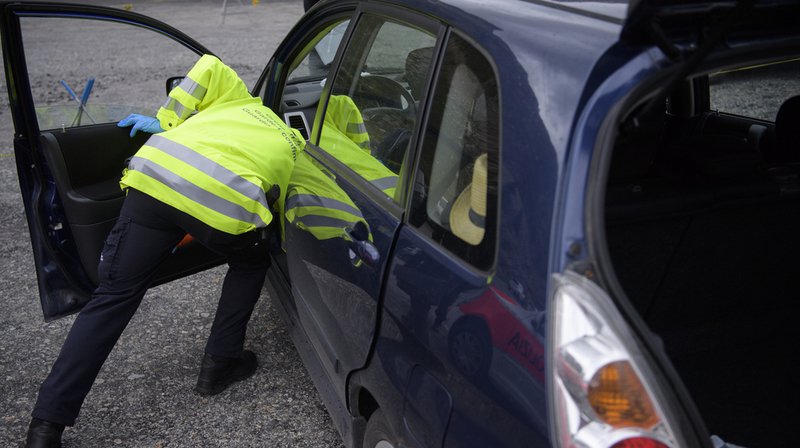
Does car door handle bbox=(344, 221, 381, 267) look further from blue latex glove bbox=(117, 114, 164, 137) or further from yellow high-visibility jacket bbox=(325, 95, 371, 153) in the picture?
blue latex glove bbox=(117, 114, 164, 137)

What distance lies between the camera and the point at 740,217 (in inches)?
86.0

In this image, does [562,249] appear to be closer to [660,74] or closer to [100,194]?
[660,74]

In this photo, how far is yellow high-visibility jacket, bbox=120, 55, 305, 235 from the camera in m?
2.52

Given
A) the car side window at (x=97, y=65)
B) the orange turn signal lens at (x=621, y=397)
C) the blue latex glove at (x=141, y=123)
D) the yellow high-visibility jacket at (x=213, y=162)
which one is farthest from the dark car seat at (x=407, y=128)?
the car side window at (x=97, y=65)

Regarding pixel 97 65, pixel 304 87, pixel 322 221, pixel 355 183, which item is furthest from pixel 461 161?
pixel 97 65

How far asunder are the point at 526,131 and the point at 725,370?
1438 millimetres

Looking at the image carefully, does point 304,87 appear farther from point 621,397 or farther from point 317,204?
point 621,397

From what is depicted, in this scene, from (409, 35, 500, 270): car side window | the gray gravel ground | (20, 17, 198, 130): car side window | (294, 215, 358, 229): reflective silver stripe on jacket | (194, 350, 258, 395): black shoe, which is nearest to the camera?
(409, 35, 500, 270): car side window

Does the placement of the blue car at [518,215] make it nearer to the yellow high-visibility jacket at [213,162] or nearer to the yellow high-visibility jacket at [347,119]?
the yellow high-visibility jacket at [347,119]

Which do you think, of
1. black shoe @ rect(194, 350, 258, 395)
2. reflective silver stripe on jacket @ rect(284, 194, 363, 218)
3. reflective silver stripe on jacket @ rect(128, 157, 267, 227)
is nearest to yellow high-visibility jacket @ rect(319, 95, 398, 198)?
reflective silver stripe on jacket @ rect(284, 194, 363, 218)

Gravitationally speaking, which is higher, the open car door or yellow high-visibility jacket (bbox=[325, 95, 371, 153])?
yellow high-visibility jacket (bbox=[325, 95, 371, 153])

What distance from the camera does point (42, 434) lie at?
103 inches

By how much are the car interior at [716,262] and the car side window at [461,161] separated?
1.73 feet

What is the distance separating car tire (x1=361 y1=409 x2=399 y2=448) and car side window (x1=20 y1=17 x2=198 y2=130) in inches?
171
